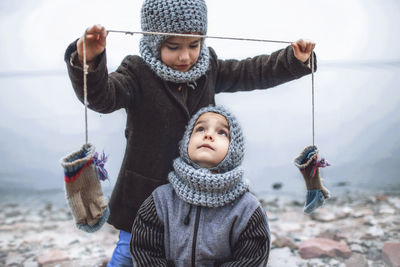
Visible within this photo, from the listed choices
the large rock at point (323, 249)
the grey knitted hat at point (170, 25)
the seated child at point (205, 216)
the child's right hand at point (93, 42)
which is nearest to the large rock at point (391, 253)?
the large rock at point (323, 249)

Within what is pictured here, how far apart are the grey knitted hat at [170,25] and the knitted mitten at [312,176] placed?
0.38 m

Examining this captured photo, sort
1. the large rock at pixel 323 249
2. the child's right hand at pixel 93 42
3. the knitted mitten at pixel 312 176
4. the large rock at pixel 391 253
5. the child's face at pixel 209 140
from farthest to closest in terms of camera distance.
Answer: the large rock at pixel 323 249, the large rock at pixel 391 253, the knitted mitten at pixel 312 176, the child's face at pixel 209 140, the child's right hand at pixel 93 42

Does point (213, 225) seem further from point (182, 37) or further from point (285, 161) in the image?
point (285, 161)

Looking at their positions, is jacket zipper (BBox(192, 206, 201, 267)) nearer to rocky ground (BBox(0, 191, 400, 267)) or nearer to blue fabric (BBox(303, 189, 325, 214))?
blue fabric (BBox(303, 189, 325, 214))

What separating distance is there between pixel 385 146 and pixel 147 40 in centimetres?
188

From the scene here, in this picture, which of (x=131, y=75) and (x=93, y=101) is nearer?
→ (x=93, y=101)

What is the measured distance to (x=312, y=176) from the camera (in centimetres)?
124

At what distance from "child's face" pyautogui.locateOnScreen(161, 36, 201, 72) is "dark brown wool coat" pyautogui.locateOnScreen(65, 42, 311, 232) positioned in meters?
0.08

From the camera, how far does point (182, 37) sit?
3.76ft

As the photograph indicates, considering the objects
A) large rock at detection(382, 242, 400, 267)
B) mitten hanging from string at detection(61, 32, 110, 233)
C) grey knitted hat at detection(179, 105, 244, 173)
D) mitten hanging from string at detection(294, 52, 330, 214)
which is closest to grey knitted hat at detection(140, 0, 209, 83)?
grey knitted hat at detection(179, 105, 244, 173)

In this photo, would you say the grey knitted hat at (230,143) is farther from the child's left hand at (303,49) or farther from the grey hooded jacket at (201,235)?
the child's left hand at (303,49)

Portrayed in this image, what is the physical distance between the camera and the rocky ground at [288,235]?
5.99ft

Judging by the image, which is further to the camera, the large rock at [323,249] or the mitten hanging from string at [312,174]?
the large rock at [323,249]

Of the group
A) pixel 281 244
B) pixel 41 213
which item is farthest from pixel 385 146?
pixel 41 213
